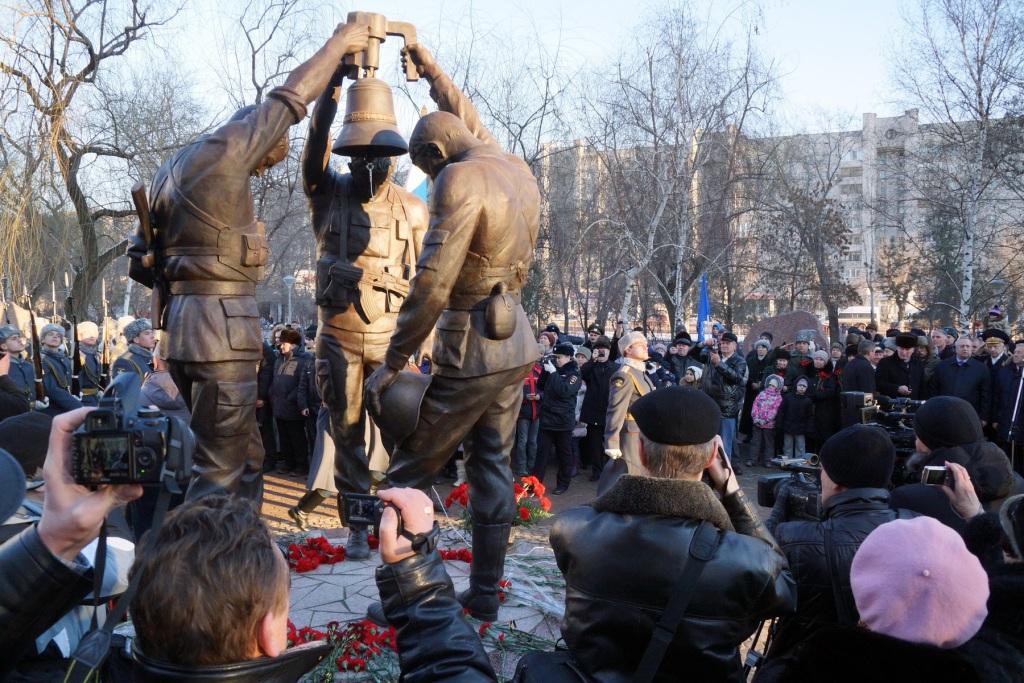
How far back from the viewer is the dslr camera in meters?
1.63

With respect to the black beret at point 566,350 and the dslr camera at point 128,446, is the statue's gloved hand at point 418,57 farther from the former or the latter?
the black beret at point 566,350

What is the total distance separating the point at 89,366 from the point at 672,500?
28.7 ft

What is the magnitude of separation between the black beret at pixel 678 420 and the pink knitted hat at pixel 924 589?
0.64 meters

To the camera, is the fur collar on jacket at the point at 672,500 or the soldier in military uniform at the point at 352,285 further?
the soldier in military uniform at the point at 352,285

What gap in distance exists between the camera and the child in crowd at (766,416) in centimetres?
1082

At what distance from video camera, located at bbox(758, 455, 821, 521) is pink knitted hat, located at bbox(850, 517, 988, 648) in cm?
127

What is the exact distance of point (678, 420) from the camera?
2342mm

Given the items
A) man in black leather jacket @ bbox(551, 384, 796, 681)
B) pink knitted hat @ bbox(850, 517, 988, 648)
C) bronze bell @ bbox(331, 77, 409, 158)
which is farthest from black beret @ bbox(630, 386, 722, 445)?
bronze bell @ bbox(331, 77, 409, 158)

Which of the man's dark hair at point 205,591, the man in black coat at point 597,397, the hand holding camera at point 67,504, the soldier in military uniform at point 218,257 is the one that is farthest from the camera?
the man in black coat at point 597,397

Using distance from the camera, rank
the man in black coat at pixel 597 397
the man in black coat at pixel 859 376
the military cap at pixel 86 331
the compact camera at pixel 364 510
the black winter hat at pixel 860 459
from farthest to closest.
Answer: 1. the man in black coat at pixel 597 397
2. the man in black coat at pixel 859 376
3. the military cap at pixel 86 331
4. the black winter hat at pixel 860 459
5. the compact camera at pixel 364 510

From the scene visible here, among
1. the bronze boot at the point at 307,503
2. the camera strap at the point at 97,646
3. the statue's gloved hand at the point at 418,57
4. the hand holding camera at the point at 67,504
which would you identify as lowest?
the bronze boot at the point at 307,503

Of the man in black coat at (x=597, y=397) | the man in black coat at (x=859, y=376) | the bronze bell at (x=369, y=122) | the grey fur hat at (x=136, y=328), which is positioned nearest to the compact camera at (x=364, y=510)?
the bronze bell at (x=369, y=122)

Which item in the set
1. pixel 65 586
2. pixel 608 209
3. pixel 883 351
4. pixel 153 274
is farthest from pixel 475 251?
pixel 608 209

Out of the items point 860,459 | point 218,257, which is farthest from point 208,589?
point 218,257
